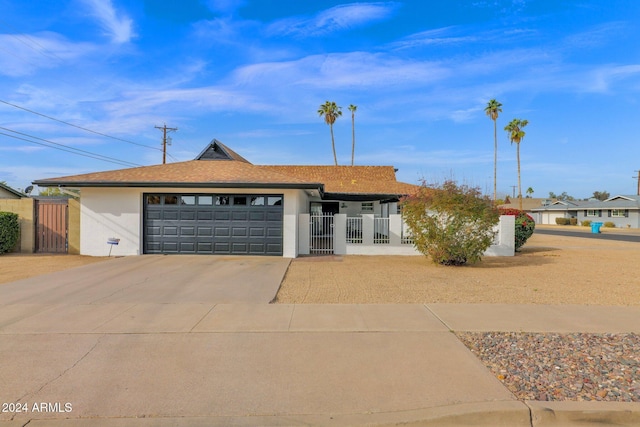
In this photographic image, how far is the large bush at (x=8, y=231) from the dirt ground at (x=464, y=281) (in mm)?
11096

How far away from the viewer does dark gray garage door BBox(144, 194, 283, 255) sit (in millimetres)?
15344

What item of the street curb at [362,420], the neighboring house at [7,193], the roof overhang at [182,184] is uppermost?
the neighboring house at [7,193]

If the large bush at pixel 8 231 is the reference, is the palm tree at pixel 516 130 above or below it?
above

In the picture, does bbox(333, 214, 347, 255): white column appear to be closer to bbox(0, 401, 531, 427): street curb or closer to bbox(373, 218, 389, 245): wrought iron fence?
bbox(373, 218, 389, 245): wrought iron fence

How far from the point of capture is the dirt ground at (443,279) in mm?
8219

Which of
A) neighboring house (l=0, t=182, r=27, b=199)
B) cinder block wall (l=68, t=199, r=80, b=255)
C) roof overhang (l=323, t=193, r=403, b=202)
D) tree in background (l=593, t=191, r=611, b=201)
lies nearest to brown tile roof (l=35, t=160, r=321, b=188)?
cinder block wall (l=68, t=199, r=80, b=255)

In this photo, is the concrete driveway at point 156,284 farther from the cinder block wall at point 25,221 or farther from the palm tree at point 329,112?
the palm tree at point 329,112

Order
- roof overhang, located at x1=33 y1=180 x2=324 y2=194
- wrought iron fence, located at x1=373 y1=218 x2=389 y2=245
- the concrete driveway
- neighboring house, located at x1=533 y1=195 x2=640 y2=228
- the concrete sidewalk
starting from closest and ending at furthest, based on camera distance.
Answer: the concrete sidewalk < the concrete driveway < roof overhang, located at x1=33 y1=180 x2=324 y2=194 < wrought iron fence, located at x1=373 y1=218 x2=389 y2=245 < neighboring house, located at x1=533 y1=195 x2=640 y2=228

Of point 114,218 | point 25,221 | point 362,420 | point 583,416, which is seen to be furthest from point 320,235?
point 583,416

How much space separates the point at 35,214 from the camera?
15.9 meters

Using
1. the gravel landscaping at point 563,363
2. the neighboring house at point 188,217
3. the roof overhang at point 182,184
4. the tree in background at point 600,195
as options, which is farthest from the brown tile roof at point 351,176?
the tree in background at point 600,195

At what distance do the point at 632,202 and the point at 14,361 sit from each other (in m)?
65.3

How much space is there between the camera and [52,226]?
628 inches

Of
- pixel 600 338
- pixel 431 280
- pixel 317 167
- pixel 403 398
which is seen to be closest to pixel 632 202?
pixel 317 167
